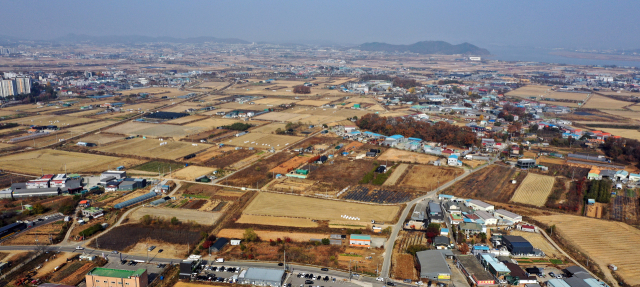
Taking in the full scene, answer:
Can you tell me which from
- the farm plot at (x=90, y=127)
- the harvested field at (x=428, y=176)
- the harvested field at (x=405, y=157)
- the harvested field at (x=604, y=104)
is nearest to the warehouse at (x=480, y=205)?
the harvested field at (x=428, y=176)

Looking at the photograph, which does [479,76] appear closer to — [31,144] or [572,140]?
[572,140]

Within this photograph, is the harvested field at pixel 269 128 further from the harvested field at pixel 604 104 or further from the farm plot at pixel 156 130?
the harvested field at pixel 604 104

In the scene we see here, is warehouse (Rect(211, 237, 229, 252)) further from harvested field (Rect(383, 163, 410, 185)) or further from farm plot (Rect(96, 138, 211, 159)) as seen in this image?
farm plot (Rect(96, 138, 211, 159))

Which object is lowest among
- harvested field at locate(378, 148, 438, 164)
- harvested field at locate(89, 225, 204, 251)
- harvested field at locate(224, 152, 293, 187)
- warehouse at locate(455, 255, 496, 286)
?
harvested field at locate(89, 225, 204, 251)

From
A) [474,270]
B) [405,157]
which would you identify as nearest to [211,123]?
[405,157]

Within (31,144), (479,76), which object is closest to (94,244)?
(31,144)

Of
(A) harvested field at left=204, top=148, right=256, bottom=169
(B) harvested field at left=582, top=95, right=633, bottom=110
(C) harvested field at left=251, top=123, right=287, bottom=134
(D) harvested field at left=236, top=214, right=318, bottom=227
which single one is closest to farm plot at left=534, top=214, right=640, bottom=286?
(D) harvested field at left=236, top=214, right=318, bottom=227
